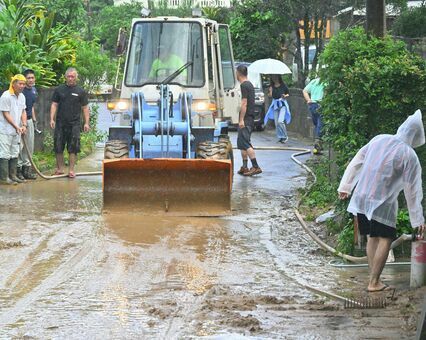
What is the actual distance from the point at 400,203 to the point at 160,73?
5.83 metres

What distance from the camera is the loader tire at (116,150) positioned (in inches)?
603

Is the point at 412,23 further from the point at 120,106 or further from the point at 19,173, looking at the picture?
the point at 120,106

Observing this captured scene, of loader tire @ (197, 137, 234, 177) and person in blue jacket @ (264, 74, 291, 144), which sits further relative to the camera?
person in blue jacket @ (264, 74, 291, 144)

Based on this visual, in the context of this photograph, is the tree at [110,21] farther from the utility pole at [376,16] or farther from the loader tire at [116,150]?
the utility pole at [376,16]

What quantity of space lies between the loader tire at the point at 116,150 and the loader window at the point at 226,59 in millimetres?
3261

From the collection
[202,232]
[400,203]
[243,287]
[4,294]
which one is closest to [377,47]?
[400,203]

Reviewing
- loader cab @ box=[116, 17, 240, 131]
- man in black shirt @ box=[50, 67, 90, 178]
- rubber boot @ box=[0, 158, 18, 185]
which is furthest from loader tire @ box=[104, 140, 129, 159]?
man in black shirt @ box=[50, 67, 90, 178]

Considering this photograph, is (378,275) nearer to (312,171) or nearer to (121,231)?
(121,231)

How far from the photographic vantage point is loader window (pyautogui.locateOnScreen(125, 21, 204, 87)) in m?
16.4

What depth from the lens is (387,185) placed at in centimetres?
991

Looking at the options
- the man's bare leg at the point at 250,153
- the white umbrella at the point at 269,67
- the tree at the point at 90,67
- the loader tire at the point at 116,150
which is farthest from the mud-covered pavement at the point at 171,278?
the white umbrella at the point at 269,67

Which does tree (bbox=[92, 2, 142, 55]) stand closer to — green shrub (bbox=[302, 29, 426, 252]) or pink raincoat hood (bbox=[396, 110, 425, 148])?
green shrub (bbox=[302, 29, 426, 252])

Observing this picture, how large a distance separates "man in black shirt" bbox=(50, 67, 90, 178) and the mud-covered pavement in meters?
2.51

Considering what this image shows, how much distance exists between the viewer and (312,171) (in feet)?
64.4
